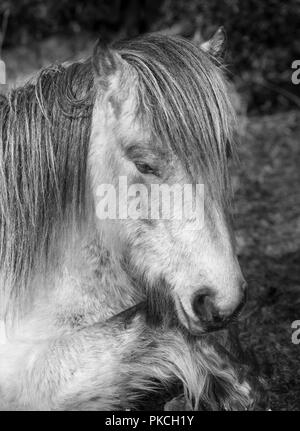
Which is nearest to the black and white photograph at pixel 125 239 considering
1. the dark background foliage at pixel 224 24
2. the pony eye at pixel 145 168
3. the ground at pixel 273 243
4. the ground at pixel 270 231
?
the pony eye at pixel 145 168

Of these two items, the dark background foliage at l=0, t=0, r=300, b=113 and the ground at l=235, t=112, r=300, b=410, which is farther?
the dark background foliage at l=0, t=0, r=300, b=113

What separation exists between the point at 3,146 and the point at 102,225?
0.53m

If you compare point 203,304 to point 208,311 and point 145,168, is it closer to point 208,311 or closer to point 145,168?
point 208,311

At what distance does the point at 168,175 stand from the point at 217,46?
2.62 ft

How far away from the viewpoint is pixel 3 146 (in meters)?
3.11

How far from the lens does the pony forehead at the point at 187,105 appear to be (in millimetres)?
2789

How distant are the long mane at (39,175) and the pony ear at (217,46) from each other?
0.51m

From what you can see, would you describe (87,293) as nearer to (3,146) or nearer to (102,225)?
(102,225)

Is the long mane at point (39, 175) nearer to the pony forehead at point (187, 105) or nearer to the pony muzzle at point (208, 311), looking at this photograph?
the pony forehead at point (187, 105)

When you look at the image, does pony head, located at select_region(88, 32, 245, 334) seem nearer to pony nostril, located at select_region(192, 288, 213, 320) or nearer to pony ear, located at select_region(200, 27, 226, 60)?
pony nostril, located at select_region(192, 288, 213, 320)

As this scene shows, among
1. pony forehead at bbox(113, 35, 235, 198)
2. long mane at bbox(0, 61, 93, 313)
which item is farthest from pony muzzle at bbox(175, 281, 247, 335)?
long mane at bbox(0, 61, 93, 313)

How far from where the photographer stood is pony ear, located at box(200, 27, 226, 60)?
3240 mm

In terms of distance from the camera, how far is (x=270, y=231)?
6121mm

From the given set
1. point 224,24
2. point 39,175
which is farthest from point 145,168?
point 224,24
